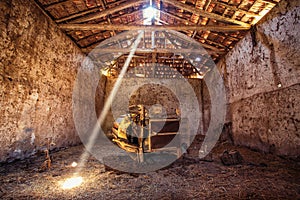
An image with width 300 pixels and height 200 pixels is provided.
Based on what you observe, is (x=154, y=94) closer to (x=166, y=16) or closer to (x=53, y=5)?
(x=166, y=16)

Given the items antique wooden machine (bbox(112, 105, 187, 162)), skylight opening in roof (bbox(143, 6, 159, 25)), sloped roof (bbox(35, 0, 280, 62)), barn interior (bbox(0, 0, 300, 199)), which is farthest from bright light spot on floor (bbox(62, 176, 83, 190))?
skylight opening in roof (bbox(143, 6, 159, 25))

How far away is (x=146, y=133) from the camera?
3660mm

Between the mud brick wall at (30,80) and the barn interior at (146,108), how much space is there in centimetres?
3

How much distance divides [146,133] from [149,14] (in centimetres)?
534

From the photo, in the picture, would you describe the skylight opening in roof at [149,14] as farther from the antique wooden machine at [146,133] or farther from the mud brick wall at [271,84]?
the antique wooden machine at [146,133]

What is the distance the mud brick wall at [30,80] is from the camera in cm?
338

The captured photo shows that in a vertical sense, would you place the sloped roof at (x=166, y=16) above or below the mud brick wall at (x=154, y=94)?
above

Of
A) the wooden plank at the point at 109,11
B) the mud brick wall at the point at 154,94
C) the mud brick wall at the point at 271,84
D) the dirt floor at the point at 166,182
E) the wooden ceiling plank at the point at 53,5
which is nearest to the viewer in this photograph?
the dirt floor at the point at 166,182

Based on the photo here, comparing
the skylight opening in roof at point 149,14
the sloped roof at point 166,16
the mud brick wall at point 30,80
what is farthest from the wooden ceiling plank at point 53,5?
the skylight opening in roof at point 149,14

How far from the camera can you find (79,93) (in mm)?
6762

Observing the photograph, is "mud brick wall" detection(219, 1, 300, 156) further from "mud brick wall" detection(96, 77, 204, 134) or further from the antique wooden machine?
"mud brick wall" detection(96, 77, 204, 134)

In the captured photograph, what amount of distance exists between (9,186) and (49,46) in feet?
13.2

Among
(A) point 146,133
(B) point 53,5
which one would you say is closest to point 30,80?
(B) point 53,5

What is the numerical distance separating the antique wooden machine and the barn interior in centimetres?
3
